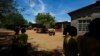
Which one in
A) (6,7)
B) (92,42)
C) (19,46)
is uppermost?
(6,7)

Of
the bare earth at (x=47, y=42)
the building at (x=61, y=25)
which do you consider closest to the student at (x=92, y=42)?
the bare earth at (x=47, y=42)

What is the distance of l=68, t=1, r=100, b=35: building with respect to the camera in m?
24.1

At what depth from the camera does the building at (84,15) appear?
950 inches

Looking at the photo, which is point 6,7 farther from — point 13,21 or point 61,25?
point 61,25

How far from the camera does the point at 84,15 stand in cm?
2509

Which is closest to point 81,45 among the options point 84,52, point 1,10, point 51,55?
point 84,52

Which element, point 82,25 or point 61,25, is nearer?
point 82,25

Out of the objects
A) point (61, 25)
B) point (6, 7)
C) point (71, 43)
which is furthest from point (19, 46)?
point (61, 25)

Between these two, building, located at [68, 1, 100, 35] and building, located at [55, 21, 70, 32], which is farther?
building, located at [55, 21, 70, 32]

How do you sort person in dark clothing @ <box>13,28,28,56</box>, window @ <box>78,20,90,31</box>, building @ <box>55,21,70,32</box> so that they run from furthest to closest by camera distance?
building @ <box>55,21,70,32</box>, window @ <box>78,20,90,31</box>, person in dark clothing @ <box>13,28,28,56</box>

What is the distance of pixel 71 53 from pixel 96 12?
19.8 m

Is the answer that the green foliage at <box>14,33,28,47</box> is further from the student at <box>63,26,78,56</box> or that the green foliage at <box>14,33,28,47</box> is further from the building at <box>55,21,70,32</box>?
the building at <box>55,21,70,32</box>

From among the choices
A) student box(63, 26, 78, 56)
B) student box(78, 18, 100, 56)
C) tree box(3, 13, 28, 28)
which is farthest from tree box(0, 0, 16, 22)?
student box(78, 18, 100, 56)

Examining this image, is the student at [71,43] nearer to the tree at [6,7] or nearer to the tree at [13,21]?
the tree at [6,7]
